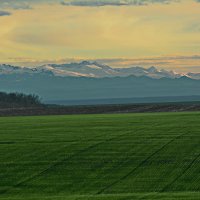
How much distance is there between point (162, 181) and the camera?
3994 cm

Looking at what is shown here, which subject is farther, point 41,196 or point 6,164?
point 6,164

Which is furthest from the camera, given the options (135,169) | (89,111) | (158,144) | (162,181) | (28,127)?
(89,111)

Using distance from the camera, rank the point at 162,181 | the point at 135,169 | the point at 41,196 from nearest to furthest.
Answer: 1. the point at 41,196
2. the point at 162,181
3. the point at 135,169

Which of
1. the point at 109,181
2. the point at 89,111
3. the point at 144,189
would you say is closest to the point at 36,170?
the point at 109,181

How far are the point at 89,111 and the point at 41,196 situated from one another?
8055 cm

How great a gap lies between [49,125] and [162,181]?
36.3 m

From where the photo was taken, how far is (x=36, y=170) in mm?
43562

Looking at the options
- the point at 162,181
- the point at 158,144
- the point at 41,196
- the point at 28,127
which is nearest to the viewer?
the point at 41,196

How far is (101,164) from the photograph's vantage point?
4516 centimetres

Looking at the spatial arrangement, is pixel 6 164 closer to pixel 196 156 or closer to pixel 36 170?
pixel 36 170

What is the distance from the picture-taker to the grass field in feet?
123

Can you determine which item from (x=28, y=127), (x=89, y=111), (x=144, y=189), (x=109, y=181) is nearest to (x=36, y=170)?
(x=109, y=181)

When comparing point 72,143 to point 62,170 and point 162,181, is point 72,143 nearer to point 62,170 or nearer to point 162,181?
point 62,170

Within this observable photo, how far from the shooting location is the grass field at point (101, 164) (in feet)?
123
